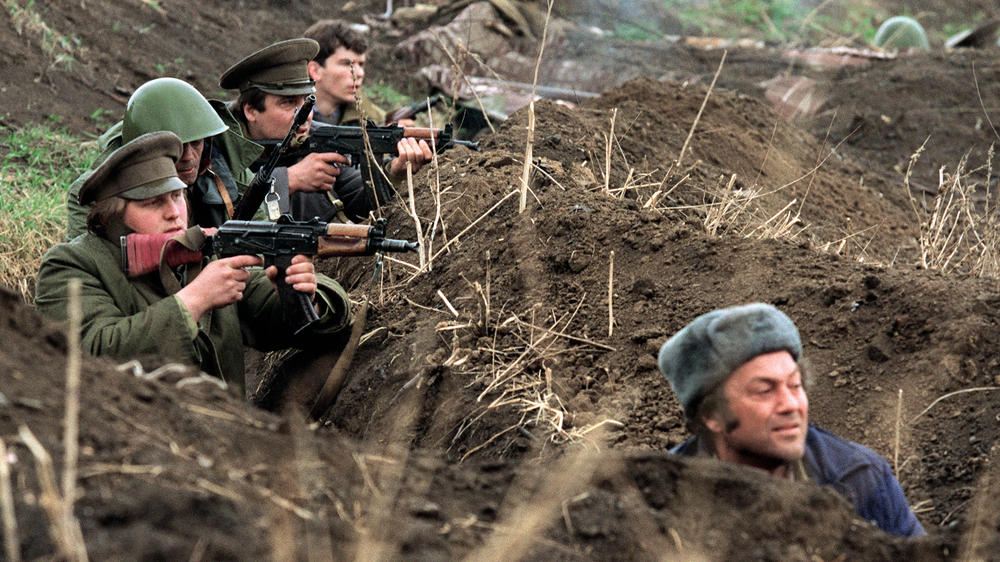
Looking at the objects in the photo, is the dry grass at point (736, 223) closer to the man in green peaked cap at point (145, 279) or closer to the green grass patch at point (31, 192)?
the man in green peaked cap at point (145, 279)

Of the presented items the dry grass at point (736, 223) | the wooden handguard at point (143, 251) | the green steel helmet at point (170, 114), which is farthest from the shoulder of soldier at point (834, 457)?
the green steel helmet at point (170, 114)

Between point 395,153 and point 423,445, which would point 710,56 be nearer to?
point 395,153

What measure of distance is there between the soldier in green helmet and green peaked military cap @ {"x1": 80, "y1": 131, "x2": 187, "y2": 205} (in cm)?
44

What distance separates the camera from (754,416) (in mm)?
2957

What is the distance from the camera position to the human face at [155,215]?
4.17 m

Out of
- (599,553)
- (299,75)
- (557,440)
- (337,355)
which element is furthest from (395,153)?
(599,553)

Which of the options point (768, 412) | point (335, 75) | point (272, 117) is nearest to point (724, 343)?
point (768, 412)

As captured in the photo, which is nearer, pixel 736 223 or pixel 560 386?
pixel 560 386

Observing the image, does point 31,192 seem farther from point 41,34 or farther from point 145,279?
point 41,34

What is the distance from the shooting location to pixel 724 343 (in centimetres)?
298

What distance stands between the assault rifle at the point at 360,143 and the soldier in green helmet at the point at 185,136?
18.7 inches

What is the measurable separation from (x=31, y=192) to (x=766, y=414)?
5669 millimetres

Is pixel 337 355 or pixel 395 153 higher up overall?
pixel 395 153

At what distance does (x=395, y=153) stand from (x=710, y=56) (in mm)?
9678
